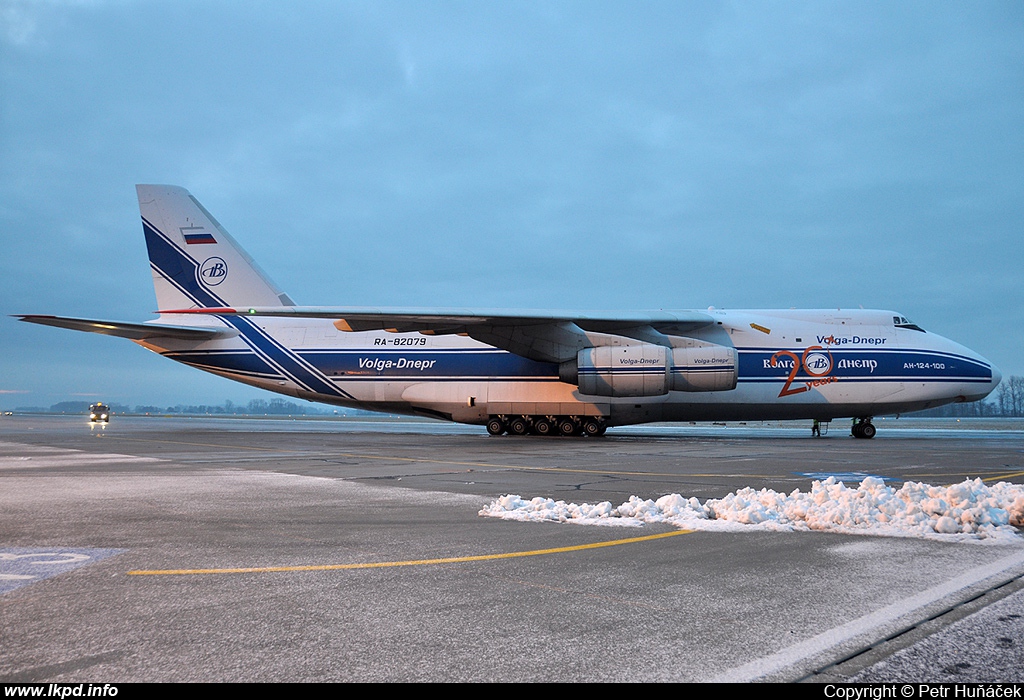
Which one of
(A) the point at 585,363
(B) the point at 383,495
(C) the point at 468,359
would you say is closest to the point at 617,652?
(B) the point at 383,495

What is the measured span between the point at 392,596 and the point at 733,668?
1800 millimetres

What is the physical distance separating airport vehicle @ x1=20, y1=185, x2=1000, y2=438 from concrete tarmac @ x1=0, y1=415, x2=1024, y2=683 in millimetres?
13299

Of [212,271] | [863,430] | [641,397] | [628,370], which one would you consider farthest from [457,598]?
[212,271]

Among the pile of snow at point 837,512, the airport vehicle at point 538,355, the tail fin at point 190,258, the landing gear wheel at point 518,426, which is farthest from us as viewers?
the tail fin at point 190,258

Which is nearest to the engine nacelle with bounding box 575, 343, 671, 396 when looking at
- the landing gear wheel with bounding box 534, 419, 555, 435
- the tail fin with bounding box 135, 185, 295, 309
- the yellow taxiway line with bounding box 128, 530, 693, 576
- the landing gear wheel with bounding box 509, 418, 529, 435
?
the landing gear wheel with bounding box 534, 419, 555, 435

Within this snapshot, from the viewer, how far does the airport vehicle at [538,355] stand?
20375 millimetres

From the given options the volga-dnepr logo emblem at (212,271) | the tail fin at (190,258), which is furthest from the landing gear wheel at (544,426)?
the volga-dnepr logo emblem at (212,271)

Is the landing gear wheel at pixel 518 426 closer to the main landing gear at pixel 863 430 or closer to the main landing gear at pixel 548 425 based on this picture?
the main landing gear at pixel 548 425

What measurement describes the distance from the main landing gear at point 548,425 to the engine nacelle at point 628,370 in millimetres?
2585

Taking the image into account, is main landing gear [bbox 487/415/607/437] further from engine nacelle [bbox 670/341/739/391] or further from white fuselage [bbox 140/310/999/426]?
engine nacelle [bbox 670/341/739/391]

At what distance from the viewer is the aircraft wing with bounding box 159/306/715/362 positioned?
60.9 ft

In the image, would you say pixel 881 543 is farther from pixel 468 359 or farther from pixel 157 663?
pixel 468 359

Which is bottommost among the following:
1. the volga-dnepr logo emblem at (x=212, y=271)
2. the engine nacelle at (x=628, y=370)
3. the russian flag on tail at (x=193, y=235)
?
the engine nacelle at (x=628, y=370)
